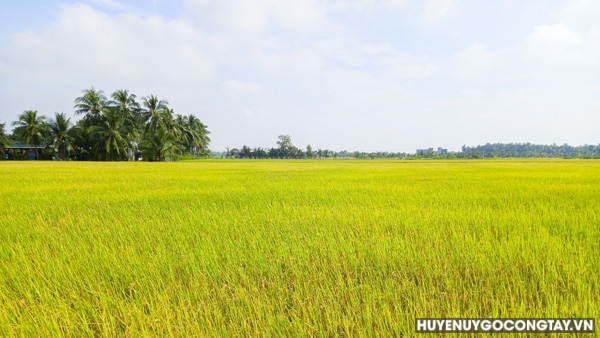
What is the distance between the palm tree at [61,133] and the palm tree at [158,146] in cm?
696

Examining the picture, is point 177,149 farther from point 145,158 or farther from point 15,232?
point 15,232

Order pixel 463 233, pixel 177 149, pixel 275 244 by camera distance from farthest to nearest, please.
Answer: pixel 177 149 < pixel 463 233 < pixel 275 244

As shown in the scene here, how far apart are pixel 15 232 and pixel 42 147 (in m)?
40.4

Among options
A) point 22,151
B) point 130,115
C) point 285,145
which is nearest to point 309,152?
point 285,145

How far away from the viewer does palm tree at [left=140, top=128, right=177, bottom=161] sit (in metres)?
28.3

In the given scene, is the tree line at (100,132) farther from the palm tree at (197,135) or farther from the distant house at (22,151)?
the palm tree at (197,135)

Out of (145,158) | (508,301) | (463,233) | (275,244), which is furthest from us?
(145,158)

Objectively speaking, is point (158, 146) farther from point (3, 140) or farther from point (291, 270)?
point (291, 270)

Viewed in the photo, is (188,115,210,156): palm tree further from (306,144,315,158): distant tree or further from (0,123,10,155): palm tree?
(306,144,315,158): distant tree

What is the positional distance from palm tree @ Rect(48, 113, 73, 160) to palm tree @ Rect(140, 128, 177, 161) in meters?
6.96

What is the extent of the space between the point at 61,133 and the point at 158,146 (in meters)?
9.44

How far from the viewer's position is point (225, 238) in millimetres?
2764

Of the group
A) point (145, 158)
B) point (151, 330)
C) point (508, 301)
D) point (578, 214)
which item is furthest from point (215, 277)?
point (145, 158)

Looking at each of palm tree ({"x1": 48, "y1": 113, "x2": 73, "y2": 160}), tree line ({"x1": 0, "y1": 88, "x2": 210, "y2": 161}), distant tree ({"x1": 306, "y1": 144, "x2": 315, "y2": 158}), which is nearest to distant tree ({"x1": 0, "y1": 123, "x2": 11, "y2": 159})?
tree line ({"x1": 0, "y1": 88, "x2": 210, "y2": 161})
